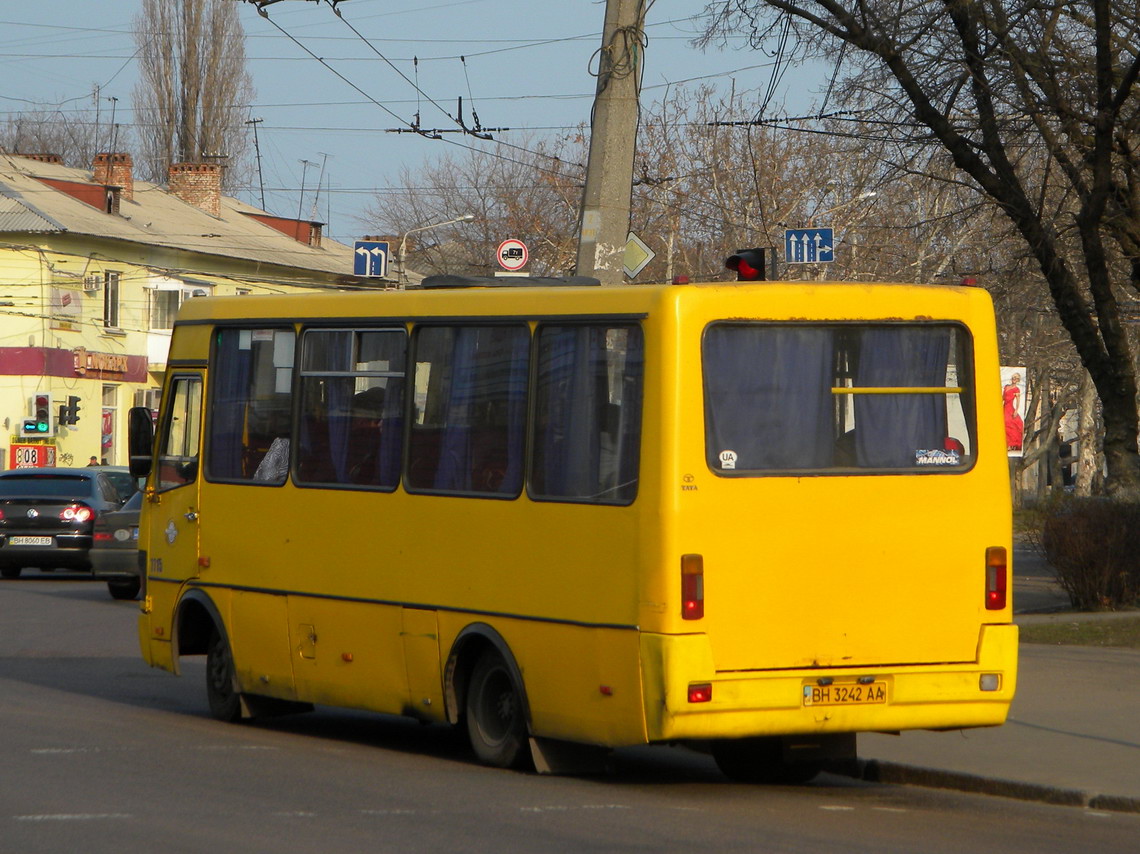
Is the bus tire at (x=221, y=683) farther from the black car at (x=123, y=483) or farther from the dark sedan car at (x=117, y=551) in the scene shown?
the black car at (x=123, y=483)

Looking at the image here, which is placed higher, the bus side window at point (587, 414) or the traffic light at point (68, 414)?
the traffic light at point (68, 414)

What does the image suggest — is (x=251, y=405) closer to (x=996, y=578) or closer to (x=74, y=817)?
(x=74, y=817)

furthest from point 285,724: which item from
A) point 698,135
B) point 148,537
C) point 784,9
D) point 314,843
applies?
point 698,135

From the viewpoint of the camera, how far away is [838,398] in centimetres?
881

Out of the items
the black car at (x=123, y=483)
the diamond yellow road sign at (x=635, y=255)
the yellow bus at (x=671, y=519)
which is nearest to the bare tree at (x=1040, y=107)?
the diamond yellow road sign at (x=635, y=255)

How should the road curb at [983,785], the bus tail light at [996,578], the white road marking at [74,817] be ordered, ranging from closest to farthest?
the white road marking at [74,817] → the road curb at [983,785] → the bus tail light at [996,578]

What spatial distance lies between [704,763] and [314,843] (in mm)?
3624

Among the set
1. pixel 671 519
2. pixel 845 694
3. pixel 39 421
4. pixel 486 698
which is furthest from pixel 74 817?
pixel 39 421

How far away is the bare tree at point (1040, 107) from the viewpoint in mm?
16812

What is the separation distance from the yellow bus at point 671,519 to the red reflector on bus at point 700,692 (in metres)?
0.02

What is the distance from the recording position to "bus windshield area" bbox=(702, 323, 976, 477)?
28.0 ft

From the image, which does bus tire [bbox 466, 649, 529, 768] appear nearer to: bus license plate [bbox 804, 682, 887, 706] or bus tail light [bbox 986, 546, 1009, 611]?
bus license plate [bbox 804, 682, 887, 706]

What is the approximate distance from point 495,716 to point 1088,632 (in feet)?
27.4

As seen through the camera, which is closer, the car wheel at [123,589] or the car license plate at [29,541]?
the car wheel at [123,589]
